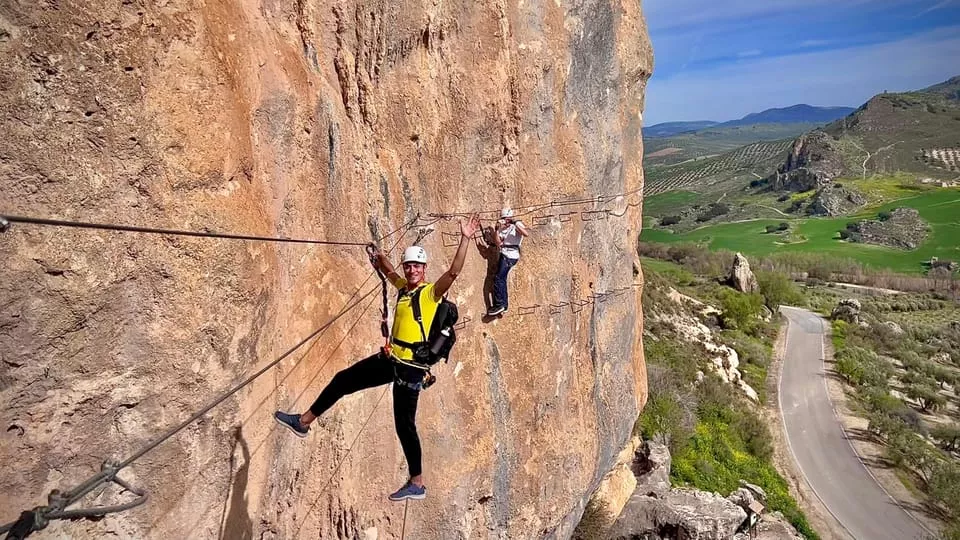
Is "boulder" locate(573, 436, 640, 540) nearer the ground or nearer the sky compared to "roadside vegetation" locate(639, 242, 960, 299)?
nearer the sky

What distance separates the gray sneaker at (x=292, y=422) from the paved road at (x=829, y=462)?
19.7m

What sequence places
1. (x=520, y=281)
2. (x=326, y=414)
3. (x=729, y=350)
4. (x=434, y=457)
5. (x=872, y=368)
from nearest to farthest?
1. (x=326, y=414)
2. (x=434, y=457)
3. (x=520, y=281)
4. (x=729, y=350)
5. (x=872, y=368)

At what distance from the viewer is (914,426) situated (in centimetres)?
2523

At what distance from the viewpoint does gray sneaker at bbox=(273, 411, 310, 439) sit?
5.02m

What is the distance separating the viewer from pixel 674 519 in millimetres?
13570

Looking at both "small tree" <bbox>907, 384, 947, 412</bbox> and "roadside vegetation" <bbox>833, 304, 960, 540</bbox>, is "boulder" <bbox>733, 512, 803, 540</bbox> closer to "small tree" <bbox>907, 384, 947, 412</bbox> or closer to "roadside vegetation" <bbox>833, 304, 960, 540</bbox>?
"roadside vegetation" <bbox>833, 304, 960, 540</bbox>

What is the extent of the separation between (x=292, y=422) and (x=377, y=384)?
0.78 meters

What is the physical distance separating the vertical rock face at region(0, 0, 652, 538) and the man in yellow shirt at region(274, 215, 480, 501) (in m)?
0.59

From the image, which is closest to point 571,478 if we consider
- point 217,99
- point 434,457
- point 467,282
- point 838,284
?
point 434,457

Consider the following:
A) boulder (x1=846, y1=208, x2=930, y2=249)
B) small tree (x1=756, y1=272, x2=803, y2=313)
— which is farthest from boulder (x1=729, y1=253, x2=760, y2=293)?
boulder (x1=846, y1=208, x2=930, y2=249)

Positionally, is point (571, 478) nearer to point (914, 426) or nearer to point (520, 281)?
point (520, 281)

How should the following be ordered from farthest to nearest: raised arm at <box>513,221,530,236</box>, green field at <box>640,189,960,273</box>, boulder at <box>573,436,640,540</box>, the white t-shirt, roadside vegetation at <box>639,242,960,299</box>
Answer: green field at <box>640,189,960,273</box>
roadside vegetation at <box>639,242,960,299</box>
boulder at <box>573,436,640,540</box>
the white t-shirt
raised arm at <box>513,221,530,236</box>

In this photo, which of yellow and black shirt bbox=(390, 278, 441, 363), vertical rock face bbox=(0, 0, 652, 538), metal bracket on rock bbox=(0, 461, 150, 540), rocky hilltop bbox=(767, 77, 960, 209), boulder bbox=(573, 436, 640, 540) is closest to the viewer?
metal bracket on rock bbox=(0, 461, 150, 540)

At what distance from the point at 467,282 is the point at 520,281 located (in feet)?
3.15
